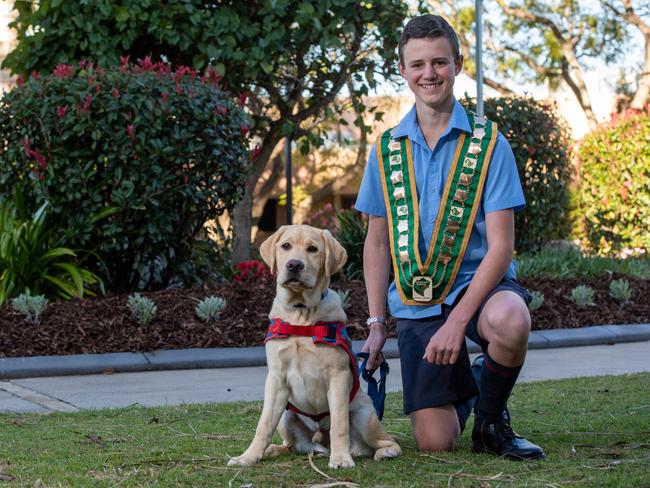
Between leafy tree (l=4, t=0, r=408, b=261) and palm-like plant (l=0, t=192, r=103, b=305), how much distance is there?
2427mm

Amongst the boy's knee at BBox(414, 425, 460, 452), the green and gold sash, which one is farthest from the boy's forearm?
the boy's knee at BBox(414, 425, 460, 452)

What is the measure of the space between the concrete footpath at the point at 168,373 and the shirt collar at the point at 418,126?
2470 millimetres

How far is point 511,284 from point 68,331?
444 cm

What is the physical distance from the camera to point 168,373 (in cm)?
747

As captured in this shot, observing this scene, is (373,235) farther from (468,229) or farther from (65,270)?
(65,270)

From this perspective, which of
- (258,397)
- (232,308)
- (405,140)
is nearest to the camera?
(405,140)

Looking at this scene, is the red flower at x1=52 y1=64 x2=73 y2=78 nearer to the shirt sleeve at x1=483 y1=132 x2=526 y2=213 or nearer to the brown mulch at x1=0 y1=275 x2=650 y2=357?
the brown mulch at x1=0 y1=275 x2=650 y2=357

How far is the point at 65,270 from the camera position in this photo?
29.3ft

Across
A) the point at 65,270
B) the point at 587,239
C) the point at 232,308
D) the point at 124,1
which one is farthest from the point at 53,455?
the point at 587,239

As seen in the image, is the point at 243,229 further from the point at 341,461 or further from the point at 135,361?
the point at 341,461

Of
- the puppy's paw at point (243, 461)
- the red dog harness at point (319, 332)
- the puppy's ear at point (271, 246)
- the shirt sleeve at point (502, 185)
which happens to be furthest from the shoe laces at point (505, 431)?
the puppy's ear at point (271, 246)

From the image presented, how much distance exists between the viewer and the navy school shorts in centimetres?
455

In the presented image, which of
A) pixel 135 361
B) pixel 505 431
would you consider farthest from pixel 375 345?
pixel 135 361

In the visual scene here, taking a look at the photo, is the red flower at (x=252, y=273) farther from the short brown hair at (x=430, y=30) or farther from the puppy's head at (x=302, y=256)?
the short brown hair at (x=430, y=30)
